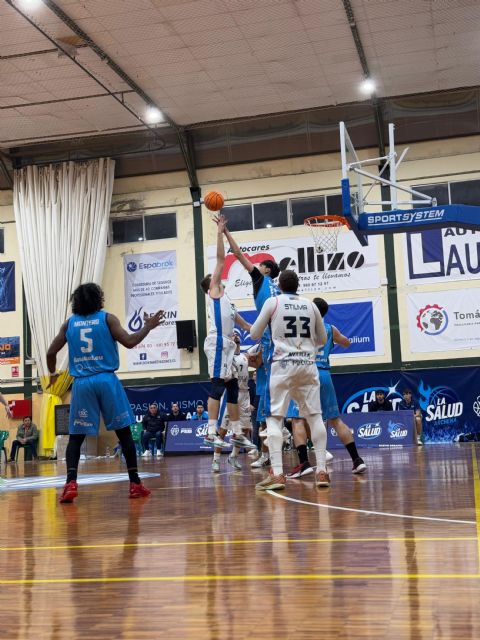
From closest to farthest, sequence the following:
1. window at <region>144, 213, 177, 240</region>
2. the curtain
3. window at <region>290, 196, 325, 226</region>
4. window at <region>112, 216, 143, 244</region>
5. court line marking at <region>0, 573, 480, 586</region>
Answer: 1. court line marking at <region>0, 573, 480, 586</region>
2. window at <region>290, 196, 325, 226</region>
3. the curtain
4. window at <region>144, 213, 177, 240</region>
5. window at <region>112, 216, 143, 244</region>

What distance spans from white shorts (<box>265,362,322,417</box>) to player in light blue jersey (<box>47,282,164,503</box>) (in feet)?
3.82

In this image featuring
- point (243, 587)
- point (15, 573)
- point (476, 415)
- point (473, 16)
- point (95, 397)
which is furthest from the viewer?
point (476, 415)

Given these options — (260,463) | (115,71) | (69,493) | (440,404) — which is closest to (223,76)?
(115,71)

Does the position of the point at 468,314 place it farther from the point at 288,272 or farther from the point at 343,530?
the point at 343,530

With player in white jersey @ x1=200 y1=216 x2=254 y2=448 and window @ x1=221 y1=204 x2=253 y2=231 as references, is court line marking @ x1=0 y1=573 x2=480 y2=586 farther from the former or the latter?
window @ x1=221 y1=204 x2=253 y2=231

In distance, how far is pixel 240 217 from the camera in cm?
2430

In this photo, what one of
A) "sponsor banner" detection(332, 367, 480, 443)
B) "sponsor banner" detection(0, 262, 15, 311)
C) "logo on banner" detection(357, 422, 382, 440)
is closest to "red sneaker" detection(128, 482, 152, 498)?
"logo on banner" detection(357, 422, 382, 440)

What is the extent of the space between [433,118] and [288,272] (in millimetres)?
16704

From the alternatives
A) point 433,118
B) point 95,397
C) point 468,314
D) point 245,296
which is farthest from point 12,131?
point 95,397

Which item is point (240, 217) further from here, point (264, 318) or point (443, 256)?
point (264, 318)

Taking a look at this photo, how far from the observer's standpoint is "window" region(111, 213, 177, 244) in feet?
81.5

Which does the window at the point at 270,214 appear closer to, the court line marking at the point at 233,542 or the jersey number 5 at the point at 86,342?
the jersey number 5 at the point at 86,342

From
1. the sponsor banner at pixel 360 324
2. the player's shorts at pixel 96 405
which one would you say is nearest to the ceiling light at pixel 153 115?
the sponsor banner at pixel 360 324

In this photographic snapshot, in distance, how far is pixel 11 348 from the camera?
25359 mm
